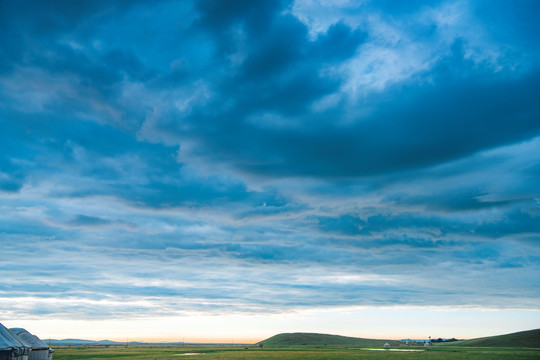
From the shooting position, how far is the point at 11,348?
53.1m

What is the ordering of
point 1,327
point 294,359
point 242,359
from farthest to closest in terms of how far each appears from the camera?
point 294,359, point 242,359, point 1,327

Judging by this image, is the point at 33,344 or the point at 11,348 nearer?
the point at 11,348

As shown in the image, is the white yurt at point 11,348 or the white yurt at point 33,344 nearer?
the white yurt at point 11,348

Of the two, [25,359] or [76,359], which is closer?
[25,359]

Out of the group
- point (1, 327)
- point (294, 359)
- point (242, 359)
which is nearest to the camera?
point (1, 327)

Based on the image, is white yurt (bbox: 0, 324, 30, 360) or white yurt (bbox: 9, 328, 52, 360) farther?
white yurt (bbox: 9, 328, 52, 360)

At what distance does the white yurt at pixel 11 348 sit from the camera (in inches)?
2063

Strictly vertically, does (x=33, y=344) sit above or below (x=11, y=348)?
below

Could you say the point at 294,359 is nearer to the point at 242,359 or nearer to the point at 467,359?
A: the point at 242,359

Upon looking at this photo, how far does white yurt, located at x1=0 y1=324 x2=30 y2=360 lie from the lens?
52.4 meters

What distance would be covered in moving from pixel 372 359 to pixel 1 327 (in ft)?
254

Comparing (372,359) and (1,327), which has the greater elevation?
(1,327)

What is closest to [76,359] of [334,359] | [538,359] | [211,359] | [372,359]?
[211,359]

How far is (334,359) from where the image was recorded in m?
99.7
